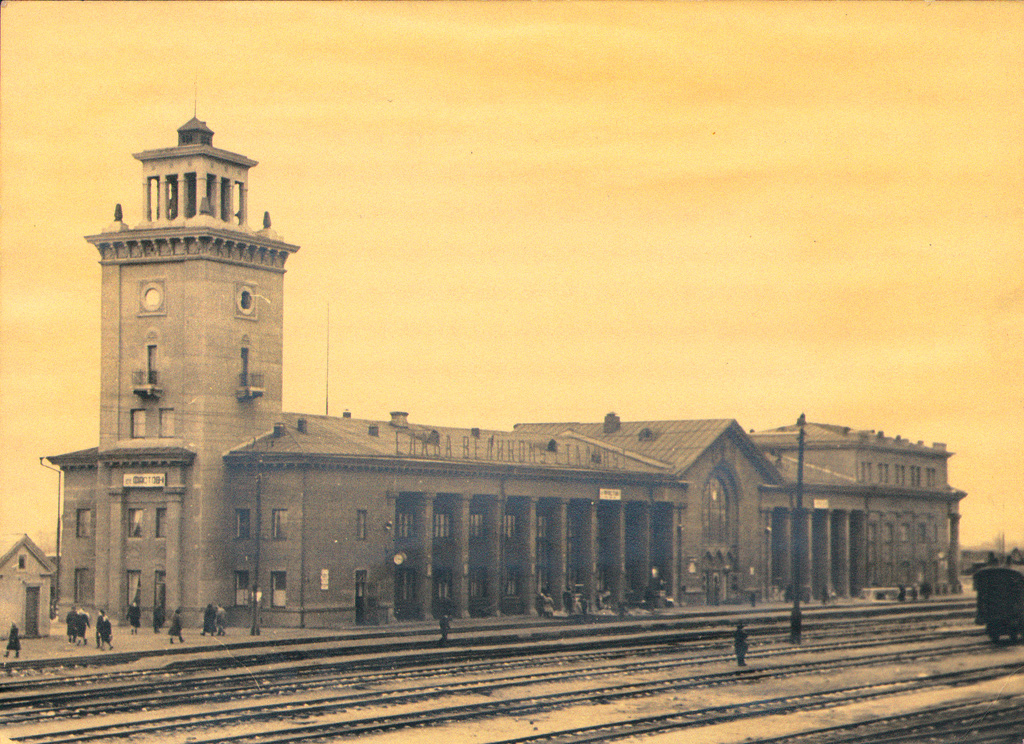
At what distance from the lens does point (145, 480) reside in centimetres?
6350

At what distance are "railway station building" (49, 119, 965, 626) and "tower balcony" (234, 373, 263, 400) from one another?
0.08 meters

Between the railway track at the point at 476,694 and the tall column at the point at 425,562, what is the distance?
21.0 meters

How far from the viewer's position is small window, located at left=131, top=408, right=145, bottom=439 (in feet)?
209

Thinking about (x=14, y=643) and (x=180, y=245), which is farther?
Result: (x=180, y=245)

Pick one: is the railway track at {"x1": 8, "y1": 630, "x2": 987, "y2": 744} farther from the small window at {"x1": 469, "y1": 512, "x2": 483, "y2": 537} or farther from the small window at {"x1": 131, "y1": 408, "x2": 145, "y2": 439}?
the small window at {"x1": 131, "y1": 408, "x2": 145, "y2": 439}

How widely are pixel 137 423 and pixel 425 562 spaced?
13144 mm

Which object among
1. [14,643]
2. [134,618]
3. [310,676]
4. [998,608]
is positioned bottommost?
[310,676]

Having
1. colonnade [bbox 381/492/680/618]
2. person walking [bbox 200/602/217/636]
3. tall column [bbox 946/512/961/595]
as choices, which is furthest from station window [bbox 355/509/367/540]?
tall column [bbox 946/512/961/595]

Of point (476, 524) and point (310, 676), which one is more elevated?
point (476, 524)

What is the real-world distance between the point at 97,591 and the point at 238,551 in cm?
573

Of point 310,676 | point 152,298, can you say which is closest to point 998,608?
point 310,676

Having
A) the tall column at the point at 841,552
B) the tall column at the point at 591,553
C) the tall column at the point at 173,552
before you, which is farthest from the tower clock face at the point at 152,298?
the tall column at the point at 841,552

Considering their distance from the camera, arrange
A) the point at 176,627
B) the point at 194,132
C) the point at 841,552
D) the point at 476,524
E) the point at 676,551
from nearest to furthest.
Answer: the point at 194,132 → the point at 841,552 → the point at 176,627 → the point at 676,551 → the point at 476,524

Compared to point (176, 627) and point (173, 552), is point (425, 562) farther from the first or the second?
point (176, 627)
